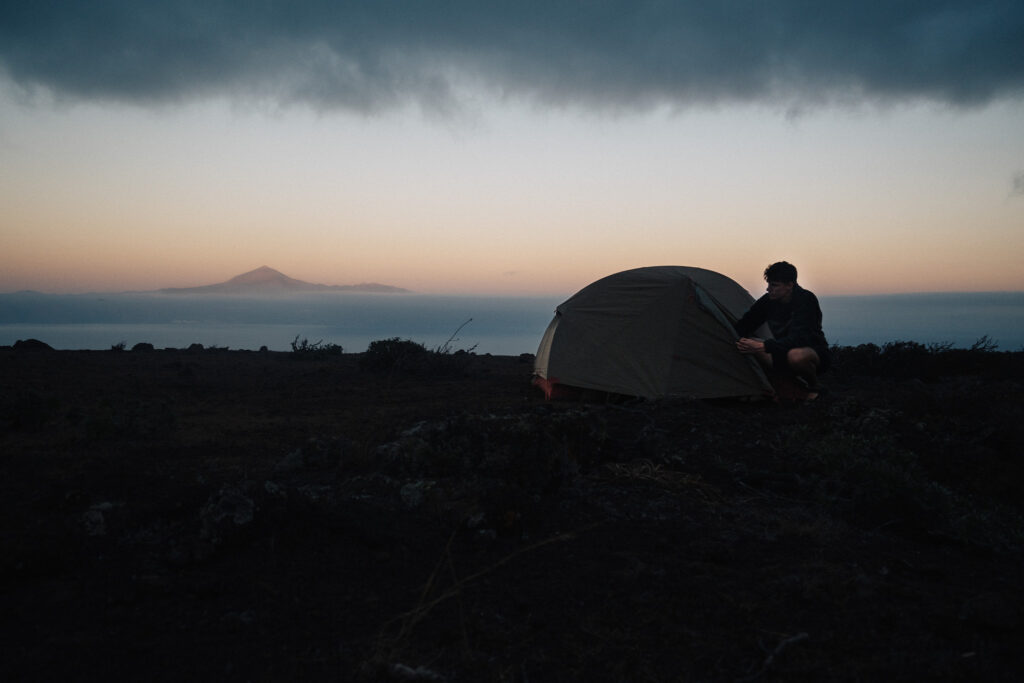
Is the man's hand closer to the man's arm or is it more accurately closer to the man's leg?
the man's arm

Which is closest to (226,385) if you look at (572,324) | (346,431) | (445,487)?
(346,431)

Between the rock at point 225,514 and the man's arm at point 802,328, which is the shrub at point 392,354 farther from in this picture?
the rock at point 225,514

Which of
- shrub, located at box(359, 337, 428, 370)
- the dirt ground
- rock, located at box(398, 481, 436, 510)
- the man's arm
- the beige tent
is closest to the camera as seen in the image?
the dirt ground

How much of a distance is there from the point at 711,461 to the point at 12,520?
4.54m

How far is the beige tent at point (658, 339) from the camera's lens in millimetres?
7578

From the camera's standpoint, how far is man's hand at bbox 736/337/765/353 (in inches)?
283

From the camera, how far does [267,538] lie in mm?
3291

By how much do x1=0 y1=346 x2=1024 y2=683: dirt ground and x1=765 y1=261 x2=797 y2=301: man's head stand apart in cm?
149

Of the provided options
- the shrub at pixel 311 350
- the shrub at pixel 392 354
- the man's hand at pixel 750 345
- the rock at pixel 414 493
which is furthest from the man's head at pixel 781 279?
the shrub at pixel 311 350

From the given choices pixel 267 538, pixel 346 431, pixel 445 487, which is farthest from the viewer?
pixel 346 431

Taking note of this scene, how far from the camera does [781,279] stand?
23.3 ft

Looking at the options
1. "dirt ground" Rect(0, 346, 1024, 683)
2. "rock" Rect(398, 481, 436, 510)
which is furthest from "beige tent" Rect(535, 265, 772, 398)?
"rock" Rect(398, 481, 436, 510)

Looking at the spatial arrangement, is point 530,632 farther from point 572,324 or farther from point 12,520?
point 572,324

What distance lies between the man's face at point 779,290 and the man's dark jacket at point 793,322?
5 cm
